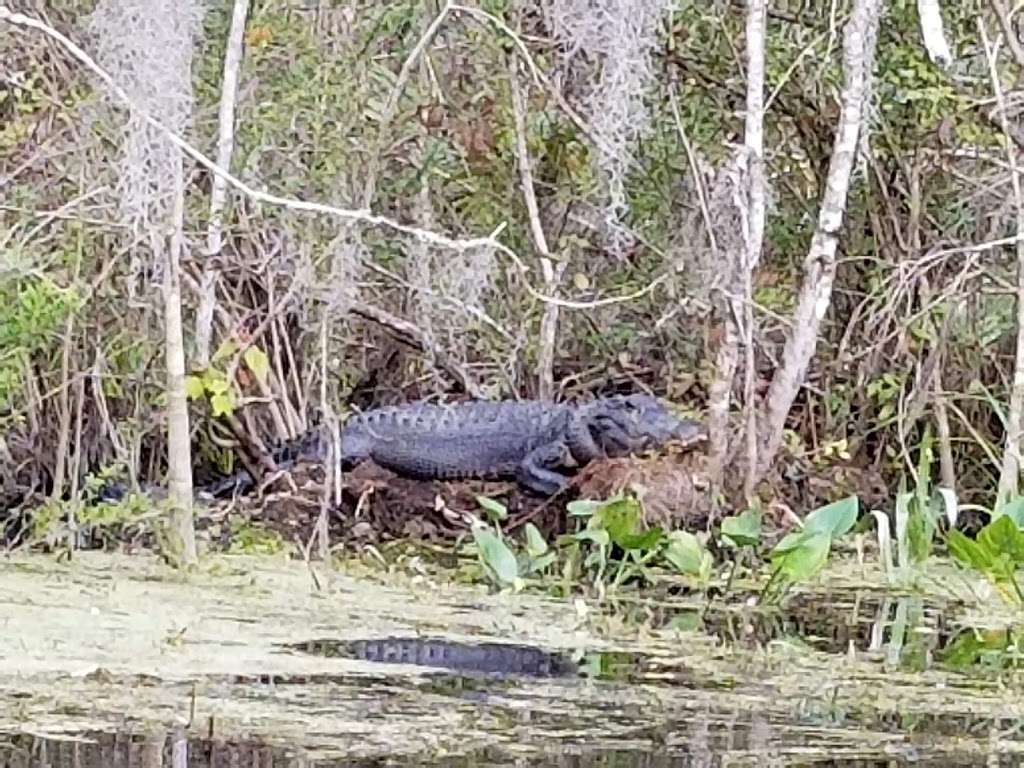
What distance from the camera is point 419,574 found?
531 cm

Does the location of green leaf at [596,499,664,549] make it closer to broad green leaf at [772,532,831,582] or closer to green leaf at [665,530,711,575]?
green leaf at [665,530,711,575]

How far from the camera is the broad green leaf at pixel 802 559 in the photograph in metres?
4.93

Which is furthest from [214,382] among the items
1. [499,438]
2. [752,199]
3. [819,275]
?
[819,275]

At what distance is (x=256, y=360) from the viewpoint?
259 inches

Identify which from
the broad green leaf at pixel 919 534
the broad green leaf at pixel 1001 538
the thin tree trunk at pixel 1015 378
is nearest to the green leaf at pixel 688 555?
the broad green leaf at pixel 919 534

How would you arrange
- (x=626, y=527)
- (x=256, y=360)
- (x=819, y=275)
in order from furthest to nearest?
(x=256, y=360) → (x=819, y=275) → (x=626, y=527)

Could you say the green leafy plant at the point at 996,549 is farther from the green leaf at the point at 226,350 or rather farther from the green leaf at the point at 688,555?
the green leaf at the point at 226,350

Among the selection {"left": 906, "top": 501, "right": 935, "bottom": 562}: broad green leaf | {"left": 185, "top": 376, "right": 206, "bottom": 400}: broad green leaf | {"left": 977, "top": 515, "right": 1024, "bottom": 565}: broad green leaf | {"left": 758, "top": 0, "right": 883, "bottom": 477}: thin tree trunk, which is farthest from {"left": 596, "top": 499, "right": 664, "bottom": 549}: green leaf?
{"left": 185, "top": 376, "right": 206, "bottom": 400}: broad green leaf

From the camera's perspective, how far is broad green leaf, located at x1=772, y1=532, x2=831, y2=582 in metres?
4.93

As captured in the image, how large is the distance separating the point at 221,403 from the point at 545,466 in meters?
1.23

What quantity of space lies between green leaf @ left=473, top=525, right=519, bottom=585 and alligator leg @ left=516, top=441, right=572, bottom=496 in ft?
4.83

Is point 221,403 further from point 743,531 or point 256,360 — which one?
point 743,531

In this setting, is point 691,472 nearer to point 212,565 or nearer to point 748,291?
point 748,291

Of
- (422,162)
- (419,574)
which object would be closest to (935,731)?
(419,574)
